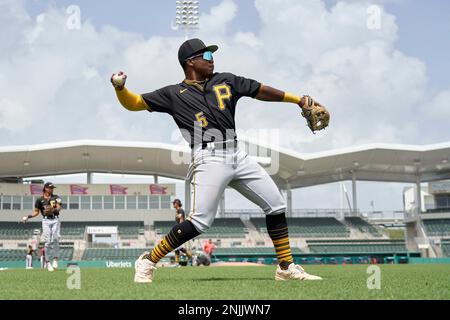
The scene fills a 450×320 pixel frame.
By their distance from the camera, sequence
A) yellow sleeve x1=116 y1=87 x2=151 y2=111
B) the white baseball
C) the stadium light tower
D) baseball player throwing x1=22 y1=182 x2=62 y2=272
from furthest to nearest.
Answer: the stadium light tower < baseball player throwing x1=22 y1=182 x2=62 y2=272 < yellow sleeve x1=116 y1=87 x2=151 y2=111 < the white baseball

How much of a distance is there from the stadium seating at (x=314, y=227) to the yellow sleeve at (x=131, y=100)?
40.9 m

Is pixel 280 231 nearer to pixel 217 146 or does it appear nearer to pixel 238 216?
pixel 217 146

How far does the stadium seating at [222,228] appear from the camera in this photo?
148 feet

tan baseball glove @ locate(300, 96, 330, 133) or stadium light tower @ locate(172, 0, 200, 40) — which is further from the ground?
stadium light tower @ locate(172, 0, 200, 40)

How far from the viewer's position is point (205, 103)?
17.8ft

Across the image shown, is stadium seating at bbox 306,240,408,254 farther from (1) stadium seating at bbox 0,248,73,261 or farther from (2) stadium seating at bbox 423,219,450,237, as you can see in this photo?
(1) stadium seating at bbox 0,248,73,261

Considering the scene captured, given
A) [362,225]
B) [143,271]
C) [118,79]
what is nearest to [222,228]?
[362,225]

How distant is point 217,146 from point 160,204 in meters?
42.1

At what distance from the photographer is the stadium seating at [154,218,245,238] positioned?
45219mm

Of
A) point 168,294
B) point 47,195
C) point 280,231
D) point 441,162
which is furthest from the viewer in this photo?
point 441,162

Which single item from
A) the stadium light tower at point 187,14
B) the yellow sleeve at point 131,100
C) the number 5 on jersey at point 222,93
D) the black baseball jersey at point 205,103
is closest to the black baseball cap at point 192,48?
the black baseball jersey at point 205,103

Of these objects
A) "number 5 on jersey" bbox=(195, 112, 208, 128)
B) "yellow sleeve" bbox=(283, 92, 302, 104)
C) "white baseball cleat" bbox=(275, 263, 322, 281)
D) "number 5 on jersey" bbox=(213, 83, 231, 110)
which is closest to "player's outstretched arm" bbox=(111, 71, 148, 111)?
"number 5 on jersey" bbox=(195, 112, 208, 128)
